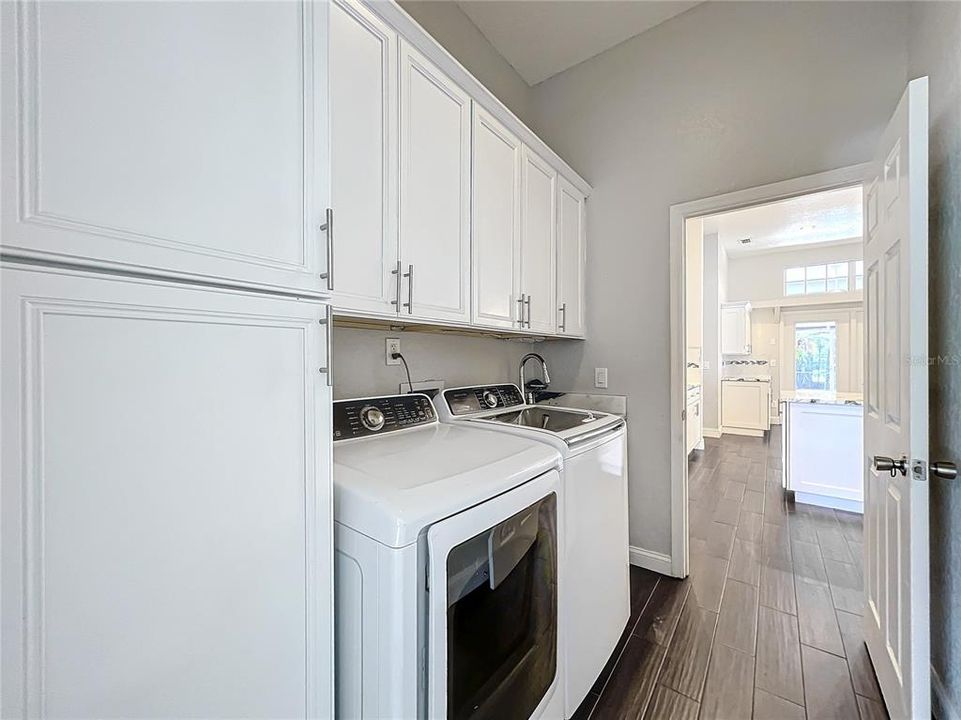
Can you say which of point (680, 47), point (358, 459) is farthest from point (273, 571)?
point (680, 47)

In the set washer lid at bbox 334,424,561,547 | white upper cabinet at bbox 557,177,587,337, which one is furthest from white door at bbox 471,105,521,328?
washer lid at bbox 334,424,561,547

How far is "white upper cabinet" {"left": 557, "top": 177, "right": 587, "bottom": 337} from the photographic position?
7.82ft

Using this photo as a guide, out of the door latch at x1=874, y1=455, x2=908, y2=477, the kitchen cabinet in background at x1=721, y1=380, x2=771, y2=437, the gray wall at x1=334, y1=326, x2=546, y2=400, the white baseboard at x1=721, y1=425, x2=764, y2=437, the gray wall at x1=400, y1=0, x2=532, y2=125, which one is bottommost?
the white baseboard at x1=721, y1=425, x2=764, y2=437

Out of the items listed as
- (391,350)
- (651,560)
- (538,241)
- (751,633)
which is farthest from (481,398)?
(751,633)

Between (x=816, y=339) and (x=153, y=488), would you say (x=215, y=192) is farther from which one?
(x=816, y=339)

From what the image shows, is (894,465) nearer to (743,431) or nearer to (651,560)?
(651,560)

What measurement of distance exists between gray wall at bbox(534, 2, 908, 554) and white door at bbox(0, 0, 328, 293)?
2.09 m

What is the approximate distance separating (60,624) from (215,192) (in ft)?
2.17

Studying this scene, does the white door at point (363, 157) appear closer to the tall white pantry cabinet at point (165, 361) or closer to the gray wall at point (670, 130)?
the tall white pantry cabinet at point (165, 361)

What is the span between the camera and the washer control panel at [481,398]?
186cm

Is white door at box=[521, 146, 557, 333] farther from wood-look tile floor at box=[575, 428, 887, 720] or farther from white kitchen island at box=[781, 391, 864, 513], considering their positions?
white kitchen island at box=[781, 391, 864, 513]

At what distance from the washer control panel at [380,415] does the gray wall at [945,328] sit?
1.81m

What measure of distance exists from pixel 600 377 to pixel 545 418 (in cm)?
89

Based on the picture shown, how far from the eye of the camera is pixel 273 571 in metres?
0.77
